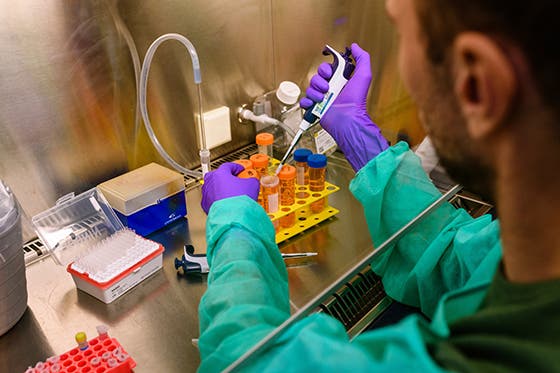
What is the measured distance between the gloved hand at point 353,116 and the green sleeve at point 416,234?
27 centimetres

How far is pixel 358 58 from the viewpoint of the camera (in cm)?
162

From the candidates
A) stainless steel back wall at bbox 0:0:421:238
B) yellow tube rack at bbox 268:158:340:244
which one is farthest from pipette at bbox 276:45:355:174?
stainless steel back wall at bbox 0:0:421:238

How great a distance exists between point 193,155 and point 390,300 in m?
0.87

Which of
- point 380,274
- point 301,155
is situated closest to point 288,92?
point 301,155

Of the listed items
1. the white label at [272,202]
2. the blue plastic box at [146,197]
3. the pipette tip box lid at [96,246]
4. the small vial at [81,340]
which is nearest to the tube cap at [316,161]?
the white label at [272,202]

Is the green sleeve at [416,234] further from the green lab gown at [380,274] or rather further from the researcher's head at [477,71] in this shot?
the researcher's head at [477,71]

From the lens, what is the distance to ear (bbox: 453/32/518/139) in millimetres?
453

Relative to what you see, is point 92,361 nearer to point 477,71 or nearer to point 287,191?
point 287,191

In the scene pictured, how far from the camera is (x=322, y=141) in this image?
66.7 inches

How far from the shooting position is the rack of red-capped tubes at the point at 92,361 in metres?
0.95

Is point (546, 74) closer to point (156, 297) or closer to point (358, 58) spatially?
point (156, 297)

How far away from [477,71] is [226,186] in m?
0.84

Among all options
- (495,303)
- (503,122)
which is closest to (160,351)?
(495,303)

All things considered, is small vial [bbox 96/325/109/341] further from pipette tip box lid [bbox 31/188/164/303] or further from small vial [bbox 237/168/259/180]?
small vial [bbox 237/168/259/180]
